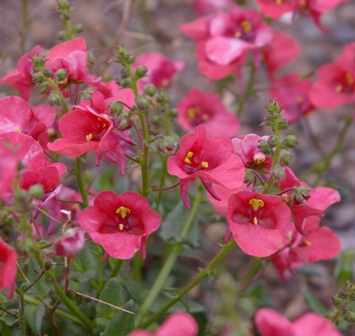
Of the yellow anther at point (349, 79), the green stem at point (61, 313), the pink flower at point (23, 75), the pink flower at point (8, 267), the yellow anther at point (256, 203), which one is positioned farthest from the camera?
the yellow anther at point (349, 79)

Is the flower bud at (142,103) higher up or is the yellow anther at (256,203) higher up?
the flower bud at (142,103)

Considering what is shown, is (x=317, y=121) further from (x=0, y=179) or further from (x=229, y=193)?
(x=0, y=179)

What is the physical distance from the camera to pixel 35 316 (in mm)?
2025

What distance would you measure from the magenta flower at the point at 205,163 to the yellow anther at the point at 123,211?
8.0 inches

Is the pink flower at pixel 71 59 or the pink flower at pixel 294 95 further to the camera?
the pink flower at pixel 294 95

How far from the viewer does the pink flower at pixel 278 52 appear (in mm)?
3182

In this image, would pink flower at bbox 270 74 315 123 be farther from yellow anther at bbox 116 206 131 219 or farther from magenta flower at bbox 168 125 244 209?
yellow anther at bbox 116 206 131 219

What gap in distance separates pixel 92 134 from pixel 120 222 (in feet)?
1.02

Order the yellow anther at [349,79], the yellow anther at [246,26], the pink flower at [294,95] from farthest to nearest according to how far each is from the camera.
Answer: the pink flower at [294,95]
the yellow anther at [349,79]
the yellow anther at [246,26]

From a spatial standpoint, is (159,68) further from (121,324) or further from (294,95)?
(121,324)

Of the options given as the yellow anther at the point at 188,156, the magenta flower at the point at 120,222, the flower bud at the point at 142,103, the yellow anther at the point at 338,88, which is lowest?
the yellow anther at the point at 338,88

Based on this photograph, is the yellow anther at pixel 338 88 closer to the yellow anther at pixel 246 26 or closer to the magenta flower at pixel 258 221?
the yellow anther at pixel 246 26

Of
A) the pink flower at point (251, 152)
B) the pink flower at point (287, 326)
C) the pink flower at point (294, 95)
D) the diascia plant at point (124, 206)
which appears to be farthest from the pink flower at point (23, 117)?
the pink flower at point (294, 95)

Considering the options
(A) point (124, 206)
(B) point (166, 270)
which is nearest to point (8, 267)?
(A) point (124, 206)
